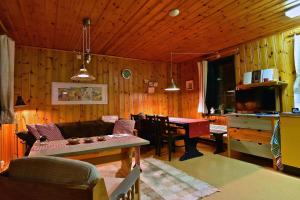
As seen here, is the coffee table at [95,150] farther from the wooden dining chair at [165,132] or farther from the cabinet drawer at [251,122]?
the cabinet drawer at [251,122]

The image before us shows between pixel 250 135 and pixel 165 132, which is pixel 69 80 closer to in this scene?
pixel 165 132

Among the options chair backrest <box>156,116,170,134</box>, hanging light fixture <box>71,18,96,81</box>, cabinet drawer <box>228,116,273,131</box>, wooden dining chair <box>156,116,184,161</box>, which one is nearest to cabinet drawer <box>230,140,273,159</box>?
cabinet drawer <box>228,116,273,131</box>

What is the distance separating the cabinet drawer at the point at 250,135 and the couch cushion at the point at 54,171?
3.24 m

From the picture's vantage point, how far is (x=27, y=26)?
126 inches

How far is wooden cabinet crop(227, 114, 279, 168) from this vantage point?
129 inches

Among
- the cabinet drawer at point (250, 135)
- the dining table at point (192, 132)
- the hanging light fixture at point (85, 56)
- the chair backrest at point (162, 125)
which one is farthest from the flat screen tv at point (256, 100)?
the hanging light fixture at point (85, 56)

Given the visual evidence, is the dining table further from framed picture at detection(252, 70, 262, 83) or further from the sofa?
the sofa

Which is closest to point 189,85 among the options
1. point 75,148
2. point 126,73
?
point 126,73

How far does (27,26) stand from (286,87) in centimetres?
481

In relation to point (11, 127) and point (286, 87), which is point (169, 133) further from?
point (11, 127)

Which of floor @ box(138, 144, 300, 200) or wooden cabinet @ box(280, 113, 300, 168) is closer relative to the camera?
floor @ box(138, 144, 300, 200)

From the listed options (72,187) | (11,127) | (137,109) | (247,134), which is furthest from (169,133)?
(11,127)

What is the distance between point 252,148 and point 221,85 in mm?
2109

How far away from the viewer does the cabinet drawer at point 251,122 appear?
3297mm
